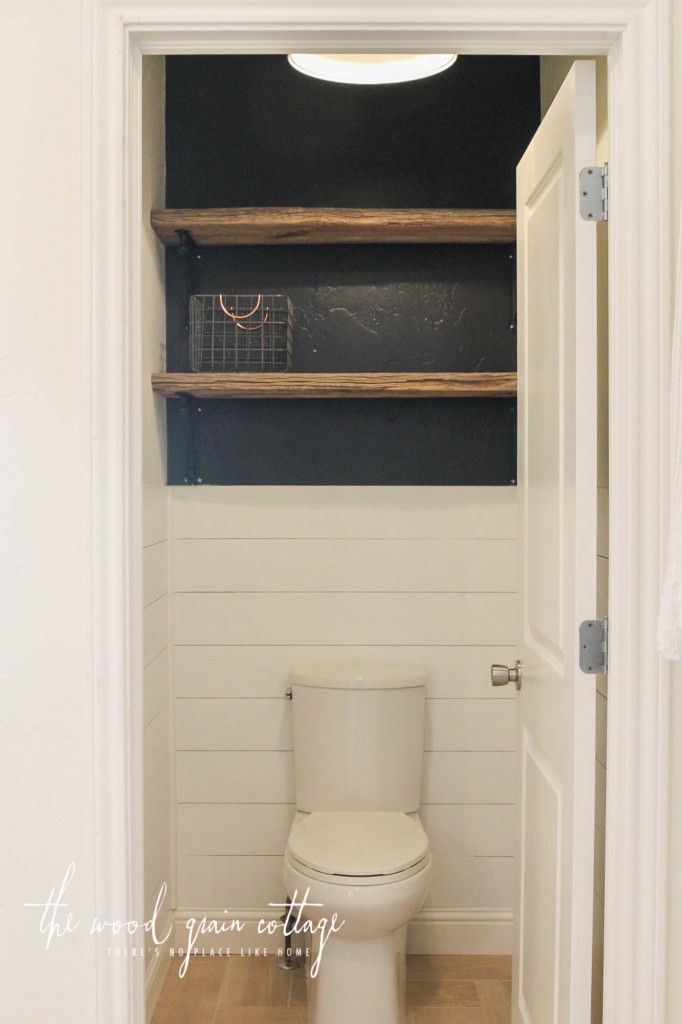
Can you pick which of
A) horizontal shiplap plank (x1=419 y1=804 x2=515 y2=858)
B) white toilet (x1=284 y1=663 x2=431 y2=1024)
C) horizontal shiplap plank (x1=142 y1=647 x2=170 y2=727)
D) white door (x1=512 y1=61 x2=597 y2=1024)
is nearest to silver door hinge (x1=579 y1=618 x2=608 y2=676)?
white door (x1=512 y1=61 x2=597 y2=1024)

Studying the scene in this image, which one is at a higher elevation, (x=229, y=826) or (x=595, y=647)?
(x=595, y=647)

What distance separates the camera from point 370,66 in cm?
228

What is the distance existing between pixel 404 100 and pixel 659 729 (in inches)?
80.8

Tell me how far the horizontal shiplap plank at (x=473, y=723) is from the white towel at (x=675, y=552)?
5.83ft

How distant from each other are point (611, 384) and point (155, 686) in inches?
63.5

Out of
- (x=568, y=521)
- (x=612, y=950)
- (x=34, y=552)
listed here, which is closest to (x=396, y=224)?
(x=568, y=521)

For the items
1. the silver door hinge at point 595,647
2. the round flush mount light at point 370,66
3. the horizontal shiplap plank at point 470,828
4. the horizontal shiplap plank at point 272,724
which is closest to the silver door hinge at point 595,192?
the silver door hinge at point 595,647

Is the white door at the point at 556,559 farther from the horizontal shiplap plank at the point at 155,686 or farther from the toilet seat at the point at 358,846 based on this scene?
the horizontal shiplap plank at the point at 155,686

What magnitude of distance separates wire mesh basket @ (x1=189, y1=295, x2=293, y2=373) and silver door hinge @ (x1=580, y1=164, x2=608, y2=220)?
Result: 1306 millimetres

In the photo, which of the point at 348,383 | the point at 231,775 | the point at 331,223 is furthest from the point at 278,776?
the point at 331,223

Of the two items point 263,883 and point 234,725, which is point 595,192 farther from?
point 263,883

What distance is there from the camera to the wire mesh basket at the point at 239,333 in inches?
103

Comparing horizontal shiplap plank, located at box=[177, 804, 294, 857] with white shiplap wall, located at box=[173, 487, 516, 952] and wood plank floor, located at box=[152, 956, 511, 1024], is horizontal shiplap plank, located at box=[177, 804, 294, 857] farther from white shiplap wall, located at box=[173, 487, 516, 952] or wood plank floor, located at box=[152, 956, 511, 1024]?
wood plank floor, located at box=[152, 956, 511, 1024]

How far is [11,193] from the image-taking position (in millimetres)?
1347
